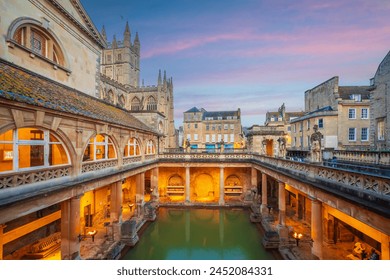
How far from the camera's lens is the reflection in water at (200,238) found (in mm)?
13359

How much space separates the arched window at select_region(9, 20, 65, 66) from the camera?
11.0 meters

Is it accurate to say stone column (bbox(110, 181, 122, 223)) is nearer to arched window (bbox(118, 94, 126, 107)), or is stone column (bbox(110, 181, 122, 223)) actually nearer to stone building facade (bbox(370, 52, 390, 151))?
stone building facade (bbox(370, 52, 390, 151))

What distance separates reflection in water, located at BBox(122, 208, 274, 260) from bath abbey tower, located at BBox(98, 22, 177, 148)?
2694 centimetres

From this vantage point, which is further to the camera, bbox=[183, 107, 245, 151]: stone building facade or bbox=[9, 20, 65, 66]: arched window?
bbox=[183, 107, 245, 151]: stone building facade

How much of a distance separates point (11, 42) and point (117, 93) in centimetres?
4237

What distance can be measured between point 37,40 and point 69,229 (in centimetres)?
1095

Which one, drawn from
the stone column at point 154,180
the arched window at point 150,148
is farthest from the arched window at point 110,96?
the stone column at point 154,180

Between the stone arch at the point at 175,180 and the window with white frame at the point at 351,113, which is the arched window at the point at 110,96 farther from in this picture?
the window with white frame at the point at 351,113

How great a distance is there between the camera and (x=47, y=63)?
12117mm

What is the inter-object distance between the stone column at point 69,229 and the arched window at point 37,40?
8179 mm

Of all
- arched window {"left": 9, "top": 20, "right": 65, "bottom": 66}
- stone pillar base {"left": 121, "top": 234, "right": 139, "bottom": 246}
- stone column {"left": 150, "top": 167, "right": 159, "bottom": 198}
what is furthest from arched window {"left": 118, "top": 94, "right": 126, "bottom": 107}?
stone pillar base {"left": 121, "top": 234, "right": 139, "bottom": 246}

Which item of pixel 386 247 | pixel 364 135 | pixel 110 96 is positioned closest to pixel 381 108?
pixel 386 247

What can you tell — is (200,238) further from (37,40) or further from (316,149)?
(37,40)

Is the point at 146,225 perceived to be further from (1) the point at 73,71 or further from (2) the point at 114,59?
(2) the point at 114,59
